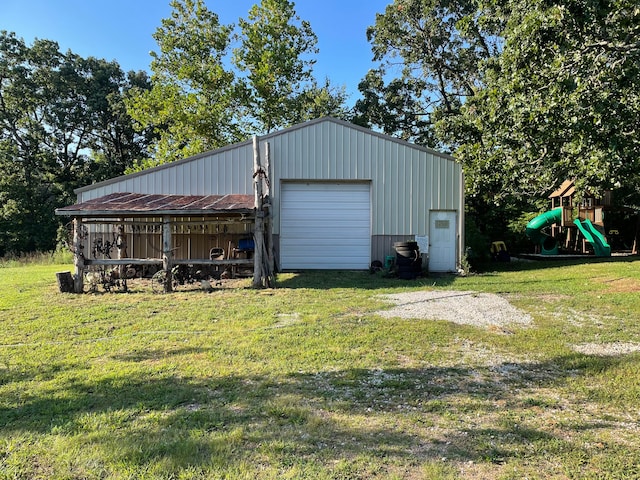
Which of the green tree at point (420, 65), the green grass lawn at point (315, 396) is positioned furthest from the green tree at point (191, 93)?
the green grass lawn at point (315, 396)

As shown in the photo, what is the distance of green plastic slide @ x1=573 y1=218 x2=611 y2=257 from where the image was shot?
17203mm

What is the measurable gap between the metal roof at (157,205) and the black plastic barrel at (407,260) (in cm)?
420

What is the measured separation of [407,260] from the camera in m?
11.1

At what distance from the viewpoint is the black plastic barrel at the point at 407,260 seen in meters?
11.1

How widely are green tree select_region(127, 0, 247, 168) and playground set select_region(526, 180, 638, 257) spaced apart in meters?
16.5

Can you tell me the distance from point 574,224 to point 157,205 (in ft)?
57.7

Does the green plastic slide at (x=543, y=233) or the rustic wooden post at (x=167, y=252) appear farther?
Result: the green plastic slide at (x=543, y=233)

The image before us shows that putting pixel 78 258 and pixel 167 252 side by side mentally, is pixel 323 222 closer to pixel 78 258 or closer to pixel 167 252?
pixel 167 252

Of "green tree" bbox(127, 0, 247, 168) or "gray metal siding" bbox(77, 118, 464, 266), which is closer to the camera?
"gray metal siding" bbox(77, 118, 464, 266)

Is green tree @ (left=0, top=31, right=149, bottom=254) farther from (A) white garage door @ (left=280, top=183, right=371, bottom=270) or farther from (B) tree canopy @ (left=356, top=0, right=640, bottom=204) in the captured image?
(B) tree canopy @ (left=356, top=0, right=640, bottom=204)

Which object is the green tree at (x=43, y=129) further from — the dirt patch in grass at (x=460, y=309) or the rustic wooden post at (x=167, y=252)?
the dirt patch in grass at (x=460, y=309)

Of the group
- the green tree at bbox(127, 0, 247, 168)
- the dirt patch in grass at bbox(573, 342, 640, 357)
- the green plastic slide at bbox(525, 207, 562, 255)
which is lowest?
the dirt patch in grass at bbox(573, 342, 640, 357)

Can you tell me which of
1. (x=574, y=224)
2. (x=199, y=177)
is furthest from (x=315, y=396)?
(x=574, y=224)

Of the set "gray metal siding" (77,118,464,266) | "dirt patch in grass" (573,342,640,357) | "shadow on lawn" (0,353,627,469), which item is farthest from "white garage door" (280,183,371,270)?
"shadow on lawn" (0,353,627,469)
